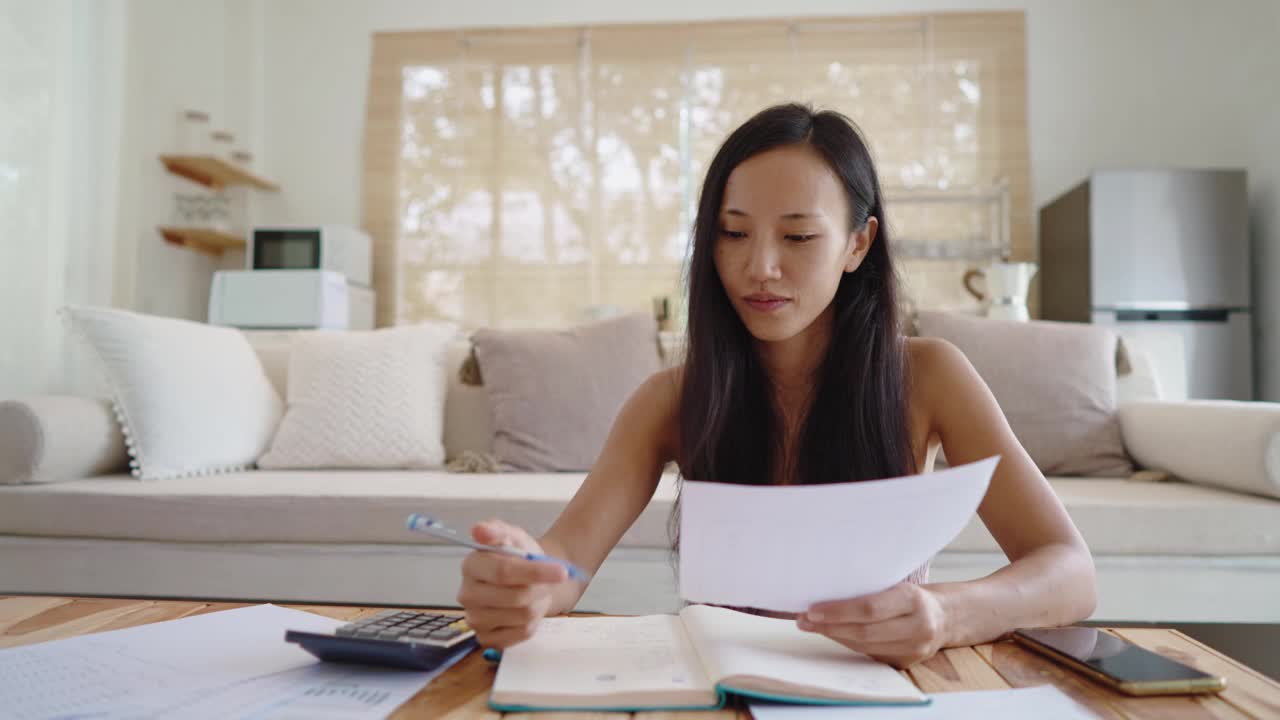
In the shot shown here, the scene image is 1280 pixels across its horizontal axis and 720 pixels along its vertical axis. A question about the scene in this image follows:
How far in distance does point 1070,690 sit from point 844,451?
0.41 m

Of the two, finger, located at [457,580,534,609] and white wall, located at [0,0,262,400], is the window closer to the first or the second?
white wall, located at [0,0,262,400]

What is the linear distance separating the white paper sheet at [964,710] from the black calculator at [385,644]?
0.24 meters

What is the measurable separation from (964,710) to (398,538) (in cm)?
147

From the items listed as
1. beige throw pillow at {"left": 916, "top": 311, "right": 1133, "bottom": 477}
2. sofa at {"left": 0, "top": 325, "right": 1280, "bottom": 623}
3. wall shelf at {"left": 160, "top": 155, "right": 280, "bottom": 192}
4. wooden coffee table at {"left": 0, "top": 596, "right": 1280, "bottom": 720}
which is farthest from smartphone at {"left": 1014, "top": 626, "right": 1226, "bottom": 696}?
wall shelf at {"left": 160, "top": 155, "right": 280, "bottom": 192}

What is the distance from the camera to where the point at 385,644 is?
0.60 meters

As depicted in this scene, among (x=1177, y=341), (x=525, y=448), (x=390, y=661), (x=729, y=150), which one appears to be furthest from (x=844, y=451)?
(x=1177, y=341)

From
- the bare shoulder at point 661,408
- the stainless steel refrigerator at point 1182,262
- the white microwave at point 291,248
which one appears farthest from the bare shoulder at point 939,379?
the white microwave at point 291,248

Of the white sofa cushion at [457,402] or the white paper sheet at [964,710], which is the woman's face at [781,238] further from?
the white sofa cushion at [457,402]

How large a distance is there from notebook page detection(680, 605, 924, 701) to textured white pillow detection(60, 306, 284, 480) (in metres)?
1.76

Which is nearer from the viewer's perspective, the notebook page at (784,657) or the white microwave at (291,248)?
the notebook page at (784,657)

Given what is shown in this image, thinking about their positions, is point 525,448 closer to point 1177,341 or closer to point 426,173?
point 1177,341

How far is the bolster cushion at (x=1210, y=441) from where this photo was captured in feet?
5.69

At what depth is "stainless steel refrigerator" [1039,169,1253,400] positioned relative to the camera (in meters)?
3.86

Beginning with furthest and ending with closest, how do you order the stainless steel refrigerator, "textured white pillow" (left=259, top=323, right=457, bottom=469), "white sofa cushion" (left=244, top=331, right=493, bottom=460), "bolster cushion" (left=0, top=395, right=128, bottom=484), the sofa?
the stainless steel refrigerator < "white sofa cushion" (left=244, top=331, right=493, bottom=460) < "textured white pillow" (left=259, top=323, right=457, bottom=469) < "bolster cushion" (left=0, top=395, right=128, bottom=484) < the sofa
